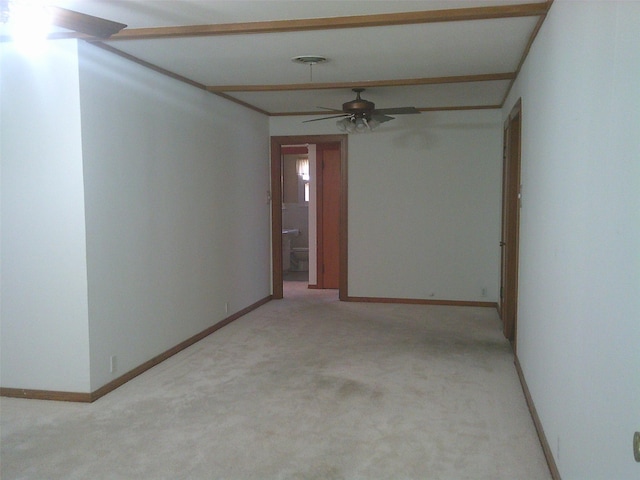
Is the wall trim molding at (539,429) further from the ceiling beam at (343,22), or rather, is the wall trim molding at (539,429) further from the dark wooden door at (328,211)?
the dark wooden door at (328,211)

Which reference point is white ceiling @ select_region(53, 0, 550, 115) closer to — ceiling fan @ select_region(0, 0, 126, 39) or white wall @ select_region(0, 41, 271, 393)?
white wall @ select_region(0, 41, 271, 393)

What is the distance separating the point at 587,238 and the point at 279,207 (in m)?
5.45

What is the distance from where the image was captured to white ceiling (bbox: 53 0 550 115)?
3014 millimetres

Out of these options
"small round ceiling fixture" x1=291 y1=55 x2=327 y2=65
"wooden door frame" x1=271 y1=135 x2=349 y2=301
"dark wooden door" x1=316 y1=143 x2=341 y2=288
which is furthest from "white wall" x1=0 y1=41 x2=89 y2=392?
"dark wooden door" x1=316 y1=143 x2=341 y2=288

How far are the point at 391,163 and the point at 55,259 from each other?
4.37 metres

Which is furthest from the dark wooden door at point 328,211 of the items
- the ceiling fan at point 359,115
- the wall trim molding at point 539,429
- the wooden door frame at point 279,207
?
the wall trim molding at point 539,429

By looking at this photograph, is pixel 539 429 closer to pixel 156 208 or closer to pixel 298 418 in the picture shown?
pixel 298 418

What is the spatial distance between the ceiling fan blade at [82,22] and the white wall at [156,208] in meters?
1.37

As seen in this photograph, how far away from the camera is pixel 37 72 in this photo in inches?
140

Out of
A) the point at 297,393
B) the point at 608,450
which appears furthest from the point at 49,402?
the point at 608,450

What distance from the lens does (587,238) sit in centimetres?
204

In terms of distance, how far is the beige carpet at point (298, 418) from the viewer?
2785mm

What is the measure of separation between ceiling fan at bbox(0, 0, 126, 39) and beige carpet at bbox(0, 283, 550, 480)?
210 cm

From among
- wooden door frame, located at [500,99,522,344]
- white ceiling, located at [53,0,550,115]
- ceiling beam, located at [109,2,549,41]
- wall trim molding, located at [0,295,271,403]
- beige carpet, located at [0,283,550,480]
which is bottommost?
beige carpet, located at [0,283,550,480]
